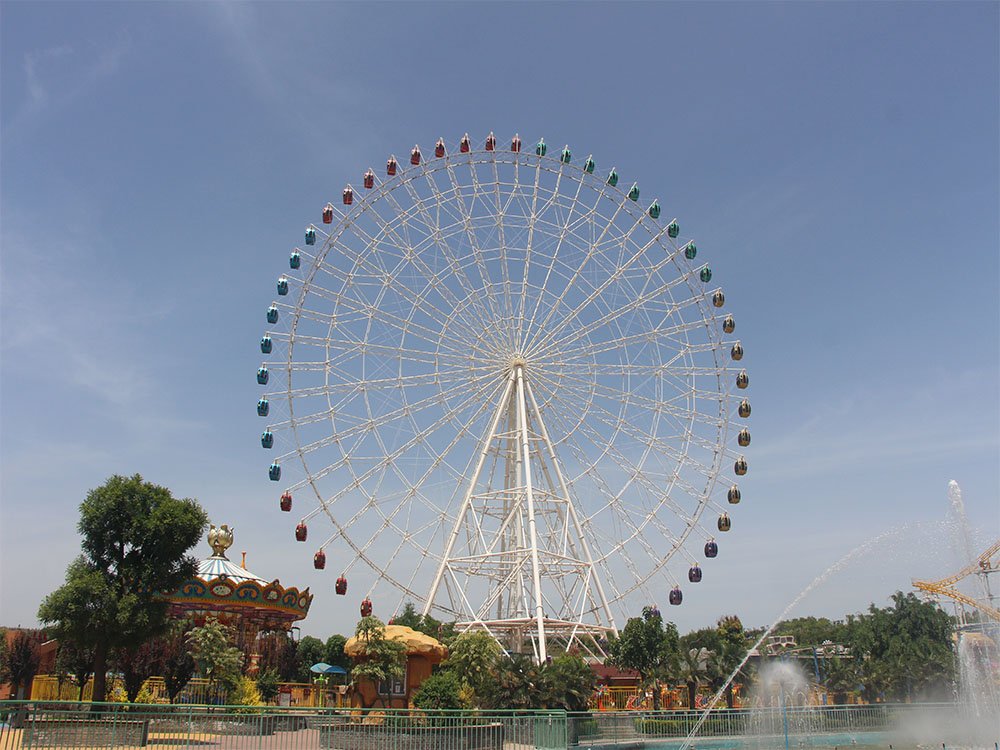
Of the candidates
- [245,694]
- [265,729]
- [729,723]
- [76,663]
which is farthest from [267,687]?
[729,723]

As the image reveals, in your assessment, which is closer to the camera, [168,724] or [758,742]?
[168,724]

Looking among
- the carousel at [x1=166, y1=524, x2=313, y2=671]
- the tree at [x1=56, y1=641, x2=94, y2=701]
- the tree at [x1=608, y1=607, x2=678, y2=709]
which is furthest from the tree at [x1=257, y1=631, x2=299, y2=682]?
the tree at [x1=608, y1=607, x2=678, y2=709]

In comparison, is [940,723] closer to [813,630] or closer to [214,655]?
[214,655]

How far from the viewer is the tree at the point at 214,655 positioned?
37281 millimetres

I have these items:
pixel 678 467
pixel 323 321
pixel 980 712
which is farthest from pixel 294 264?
→ pixel 980 712

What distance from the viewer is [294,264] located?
133 feet

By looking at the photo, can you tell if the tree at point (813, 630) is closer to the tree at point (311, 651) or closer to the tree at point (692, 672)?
the tree at point (692, 672)

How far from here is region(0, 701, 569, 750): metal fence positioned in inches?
748

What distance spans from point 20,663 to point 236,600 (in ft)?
52.1

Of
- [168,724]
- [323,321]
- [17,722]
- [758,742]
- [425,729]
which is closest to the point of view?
[17,722]

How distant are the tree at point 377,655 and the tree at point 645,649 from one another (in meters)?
13.2

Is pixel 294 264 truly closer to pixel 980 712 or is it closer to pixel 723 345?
pixel 723 345

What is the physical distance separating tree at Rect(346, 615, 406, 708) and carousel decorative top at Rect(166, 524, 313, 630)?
11.3m

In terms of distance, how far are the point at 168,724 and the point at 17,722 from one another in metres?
3.24
